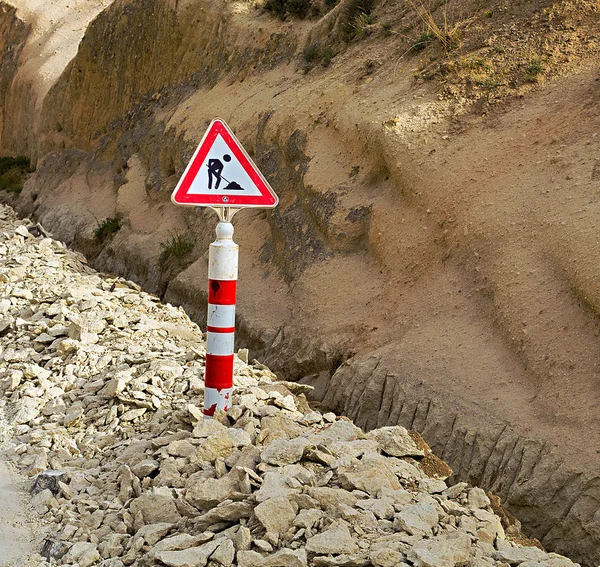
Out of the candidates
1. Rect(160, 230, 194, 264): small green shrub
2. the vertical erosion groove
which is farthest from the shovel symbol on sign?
Rect(160, 230, 194, 264): small green shrub

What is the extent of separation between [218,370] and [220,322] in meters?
0.31

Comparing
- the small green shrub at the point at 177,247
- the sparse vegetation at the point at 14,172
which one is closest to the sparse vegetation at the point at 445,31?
the small green shrub at the point at 177,247

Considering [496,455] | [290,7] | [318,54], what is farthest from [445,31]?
[496,455]

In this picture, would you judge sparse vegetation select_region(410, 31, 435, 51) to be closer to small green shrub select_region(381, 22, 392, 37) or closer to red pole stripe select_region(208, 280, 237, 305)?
small green shrub select_region(381, 22, 392, 37)

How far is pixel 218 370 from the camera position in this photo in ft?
17.7

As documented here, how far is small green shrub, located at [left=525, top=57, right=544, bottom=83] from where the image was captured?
8.51 meters

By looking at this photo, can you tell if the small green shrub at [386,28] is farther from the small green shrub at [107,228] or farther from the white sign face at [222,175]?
the white sign face at [222,175]

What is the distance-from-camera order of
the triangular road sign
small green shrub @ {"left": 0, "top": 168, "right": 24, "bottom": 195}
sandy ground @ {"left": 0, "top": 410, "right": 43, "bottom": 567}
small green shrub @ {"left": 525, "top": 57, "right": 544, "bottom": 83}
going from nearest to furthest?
1. sandy ground @ {"left": 0, "top": 410, "right": 43, "bottom": 567}
2. the triangular road sign
3. small green shrub @ {"left": 525, "top": 57, "right": 544, "bottom": 83}
4. small green shrub @ {"left": 0, "top": 168, "right": 24, "bottom": 195}

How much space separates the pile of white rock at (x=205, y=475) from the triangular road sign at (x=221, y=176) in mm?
1333

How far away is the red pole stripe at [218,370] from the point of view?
5.39 m

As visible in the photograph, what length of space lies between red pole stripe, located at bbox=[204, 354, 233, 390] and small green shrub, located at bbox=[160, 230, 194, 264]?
631cm

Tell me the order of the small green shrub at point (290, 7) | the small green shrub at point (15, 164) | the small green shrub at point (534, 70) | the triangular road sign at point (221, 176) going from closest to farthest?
the triangular road sign at point (221, 176), the small green shrub at point (534, 70), the small green shrub at point (290, 7), the small green shrub at point (15, 164)

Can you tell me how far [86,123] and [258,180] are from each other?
12.9 m

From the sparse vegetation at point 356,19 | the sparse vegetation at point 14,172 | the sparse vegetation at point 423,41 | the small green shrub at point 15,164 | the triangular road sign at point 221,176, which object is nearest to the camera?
the triangular road sign at point 221,176
